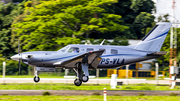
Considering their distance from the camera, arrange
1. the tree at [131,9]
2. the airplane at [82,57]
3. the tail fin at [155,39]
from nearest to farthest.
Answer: the airplane at [82,57] → the tail fin at [155,39] → the tree at [131,9]

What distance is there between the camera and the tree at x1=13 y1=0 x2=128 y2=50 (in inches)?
1364

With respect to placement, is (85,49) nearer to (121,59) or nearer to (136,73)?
(121,59)

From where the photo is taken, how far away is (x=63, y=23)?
118 ft

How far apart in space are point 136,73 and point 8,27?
24002mm

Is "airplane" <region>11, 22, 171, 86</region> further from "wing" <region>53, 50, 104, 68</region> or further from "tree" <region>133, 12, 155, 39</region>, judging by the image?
"tree" <region>133, 12, 155, 39</region>

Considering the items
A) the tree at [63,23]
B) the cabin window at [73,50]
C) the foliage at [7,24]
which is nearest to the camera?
the cabin window at [73,50]

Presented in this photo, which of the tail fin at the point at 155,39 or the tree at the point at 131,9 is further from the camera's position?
the tree at the point at 131,9

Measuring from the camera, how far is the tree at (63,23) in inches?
1364

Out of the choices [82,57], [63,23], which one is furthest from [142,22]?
[82,57]

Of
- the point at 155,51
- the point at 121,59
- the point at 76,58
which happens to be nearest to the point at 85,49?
the point at 76,58

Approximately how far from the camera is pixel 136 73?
3925cm

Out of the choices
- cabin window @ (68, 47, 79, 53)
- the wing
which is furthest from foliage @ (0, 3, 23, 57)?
cabin window @ (68, 47, 79, 53)

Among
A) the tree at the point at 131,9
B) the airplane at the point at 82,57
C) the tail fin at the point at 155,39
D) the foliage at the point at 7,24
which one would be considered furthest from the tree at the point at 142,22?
the airplane at the point at 82,57

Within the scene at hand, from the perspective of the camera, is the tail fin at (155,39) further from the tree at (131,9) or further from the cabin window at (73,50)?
the tree at (131,9)
